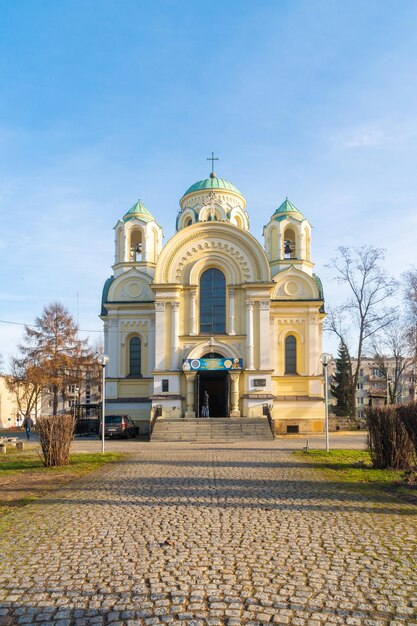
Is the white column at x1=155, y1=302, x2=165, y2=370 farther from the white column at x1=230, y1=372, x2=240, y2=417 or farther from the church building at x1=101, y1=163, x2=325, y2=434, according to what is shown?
the white column at x1=230, y1=372, x2=240, y2=417

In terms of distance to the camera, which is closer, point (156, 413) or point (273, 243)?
point (156, 413)

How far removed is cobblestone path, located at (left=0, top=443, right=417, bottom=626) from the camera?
4891 millimetres

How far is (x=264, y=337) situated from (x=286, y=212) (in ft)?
30.5

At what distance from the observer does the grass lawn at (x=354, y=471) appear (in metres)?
11.8

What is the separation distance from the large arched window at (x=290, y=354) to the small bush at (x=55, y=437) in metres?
20.8

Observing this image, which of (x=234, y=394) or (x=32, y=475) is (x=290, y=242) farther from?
(x=32, y=475)

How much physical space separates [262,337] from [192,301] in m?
4.52

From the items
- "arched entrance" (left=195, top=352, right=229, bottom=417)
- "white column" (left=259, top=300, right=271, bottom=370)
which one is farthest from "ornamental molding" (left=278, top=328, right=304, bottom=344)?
"arched entrance" (left=195, top=352, right=229, bottom=417)

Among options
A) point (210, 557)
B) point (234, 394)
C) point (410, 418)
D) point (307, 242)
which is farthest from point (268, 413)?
point (210, 557)

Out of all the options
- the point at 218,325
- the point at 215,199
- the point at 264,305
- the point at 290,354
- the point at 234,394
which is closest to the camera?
the point at 234,394

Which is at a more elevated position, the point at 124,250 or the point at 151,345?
the point at 124,250

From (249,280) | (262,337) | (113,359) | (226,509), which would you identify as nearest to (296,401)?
(262,337)

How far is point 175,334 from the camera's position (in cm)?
3241

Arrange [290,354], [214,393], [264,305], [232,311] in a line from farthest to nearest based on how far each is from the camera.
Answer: [214,393], [290,354], [232,311], [264,305]
